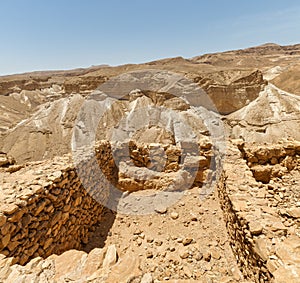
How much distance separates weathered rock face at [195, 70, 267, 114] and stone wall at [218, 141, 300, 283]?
60.3 feet

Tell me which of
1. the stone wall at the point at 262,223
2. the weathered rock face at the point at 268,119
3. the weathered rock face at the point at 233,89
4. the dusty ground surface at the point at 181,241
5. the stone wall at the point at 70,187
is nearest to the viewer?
the stone wall at the point at 262,223

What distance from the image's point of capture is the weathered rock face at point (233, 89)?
71.2ft

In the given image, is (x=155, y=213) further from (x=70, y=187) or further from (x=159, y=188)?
(x=70, y=187)

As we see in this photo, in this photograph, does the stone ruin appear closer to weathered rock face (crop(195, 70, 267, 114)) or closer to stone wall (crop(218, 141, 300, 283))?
stone wall (crop(218, 141, 300, 283))

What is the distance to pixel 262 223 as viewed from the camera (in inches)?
104

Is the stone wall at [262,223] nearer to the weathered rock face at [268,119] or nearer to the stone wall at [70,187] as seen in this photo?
the stone wall at [70,187]

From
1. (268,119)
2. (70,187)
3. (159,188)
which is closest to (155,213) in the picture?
(159,188)

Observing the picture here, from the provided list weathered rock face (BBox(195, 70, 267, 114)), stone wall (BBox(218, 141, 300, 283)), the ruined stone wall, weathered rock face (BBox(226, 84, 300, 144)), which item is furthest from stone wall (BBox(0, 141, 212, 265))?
weathered rock face (BBox(195, 70, 267, 114))

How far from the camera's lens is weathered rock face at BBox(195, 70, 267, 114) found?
854 inches

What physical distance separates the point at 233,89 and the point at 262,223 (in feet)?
70.0

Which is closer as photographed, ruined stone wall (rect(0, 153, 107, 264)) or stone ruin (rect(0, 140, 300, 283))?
stone ruin (rect(0, 140, 300, 283))

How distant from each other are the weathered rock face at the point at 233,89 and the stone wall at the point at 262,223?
Answer: 1839 cm

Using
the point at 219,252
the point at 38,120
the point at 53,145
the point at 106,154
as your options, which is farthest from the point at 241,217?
the point at 38,120

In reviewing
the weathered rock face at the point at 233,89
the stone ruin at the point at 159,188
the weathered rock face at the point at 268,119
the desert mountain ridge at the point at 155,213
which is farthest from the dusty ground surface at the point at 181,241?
the weathered rock face at the point at 233,89
